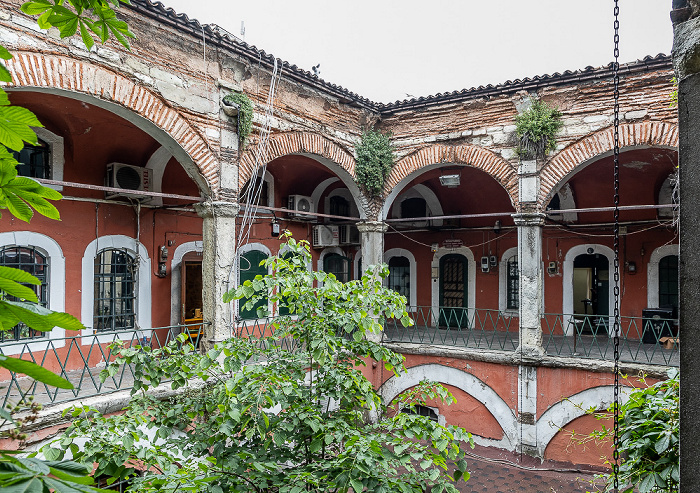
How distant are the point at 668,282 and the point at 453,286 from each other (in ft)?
A: 16.3

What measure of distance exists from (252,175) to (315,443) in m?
5.10

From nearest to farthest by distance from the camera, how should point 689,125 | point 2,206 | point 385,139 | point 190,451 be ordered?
point 2,206
point 689,125
point 190,451
point 385,139

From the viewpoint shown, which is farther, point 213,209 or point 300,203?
point 300,203

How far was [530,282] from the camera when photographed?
834 centimetres

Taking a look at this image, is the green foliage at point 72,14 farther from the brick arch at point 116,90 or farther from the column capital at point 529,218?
the column capital at point 529,218

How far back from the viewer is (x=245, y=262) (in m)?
10.3

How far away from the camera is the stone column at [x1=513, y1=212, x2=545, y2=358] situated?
8.29 metres

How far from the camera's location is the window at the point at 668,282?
32.9ft

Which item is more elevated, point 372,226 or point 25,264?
point 372,226

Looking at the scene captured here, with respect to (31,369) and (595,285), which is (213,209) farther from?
(595,285)

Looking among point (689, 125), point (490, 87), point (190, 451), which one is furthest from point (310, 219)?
point (689, 125)

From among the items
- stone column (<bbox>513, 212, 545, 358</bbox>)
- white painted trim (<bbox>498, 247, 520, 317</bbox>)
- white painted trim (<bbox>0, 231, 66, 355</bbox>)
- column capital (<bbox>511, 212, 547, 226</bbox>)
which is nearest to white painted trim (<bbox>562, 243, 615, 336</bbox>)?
white painted trim (<bbox>498, 247, 520, 317</bbox>)

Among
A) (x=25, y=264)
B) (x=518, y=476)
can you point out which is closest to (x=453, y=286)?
(x=518, y=476)

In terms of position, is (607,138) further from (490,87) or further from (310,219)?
(310,219)
